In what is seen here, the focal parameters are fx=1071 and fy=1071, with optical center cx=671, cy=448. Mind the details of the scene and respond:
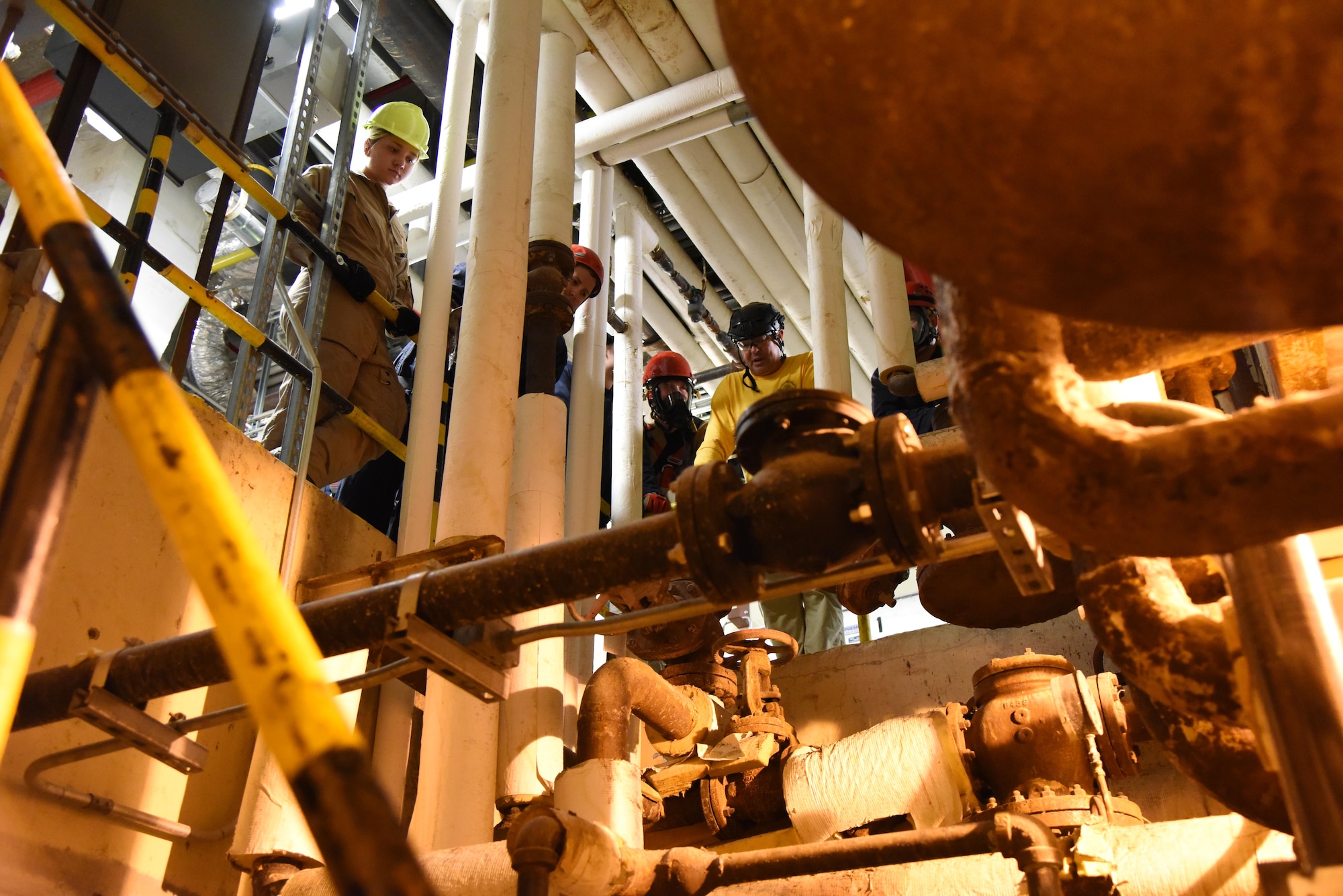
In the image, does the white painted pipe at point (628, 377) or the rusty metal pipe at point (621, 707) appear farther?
the white painted pipe at point (628, 377)

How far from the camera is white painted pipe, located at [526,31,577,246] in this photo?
4.52 meters

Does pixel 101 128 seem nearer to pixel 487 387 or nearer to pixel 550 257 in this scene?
pixel 550 257

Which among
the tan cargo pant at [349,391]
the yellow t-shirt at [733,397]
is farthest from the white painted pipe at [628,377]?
the tan cargo pant at [349,391]

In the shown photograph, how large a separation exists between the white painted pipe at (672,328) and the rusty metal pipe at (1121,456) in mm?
6362

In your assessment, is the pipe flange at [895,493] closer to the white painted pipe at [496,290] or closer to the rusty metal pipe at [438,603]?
the rusty metal pipe at [438,603]

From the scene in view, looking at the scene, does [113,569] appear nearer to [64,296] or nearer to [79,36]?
[79,36]

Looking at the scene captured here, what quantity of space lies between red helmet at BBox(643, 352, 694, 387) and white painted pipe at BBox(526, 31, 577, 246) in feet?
4.53

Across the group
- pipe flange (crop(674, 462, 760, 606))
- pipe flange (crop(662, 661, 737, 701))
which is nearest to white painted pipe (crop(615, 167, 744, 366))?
pipe flange (crop(662, 661, 737, 701))

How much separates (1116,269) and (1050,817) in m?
2.25

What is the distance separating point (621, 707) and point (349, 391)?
5.47 ft

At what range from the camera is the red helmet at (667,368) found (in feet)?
19.6

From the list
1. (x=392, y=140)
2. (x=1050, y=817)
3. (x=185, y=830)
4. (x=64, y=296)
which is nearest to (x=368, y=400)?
(x=392, y=140)

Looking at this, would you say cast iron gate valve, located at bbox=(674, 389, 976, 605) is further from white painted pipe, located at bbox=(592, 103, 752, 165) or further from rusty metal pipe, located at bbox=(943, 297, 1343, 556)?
white painted pipe, located at bbox=(592, 103, 752, 165)

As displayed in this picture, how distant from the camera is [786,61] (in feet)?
2.68
